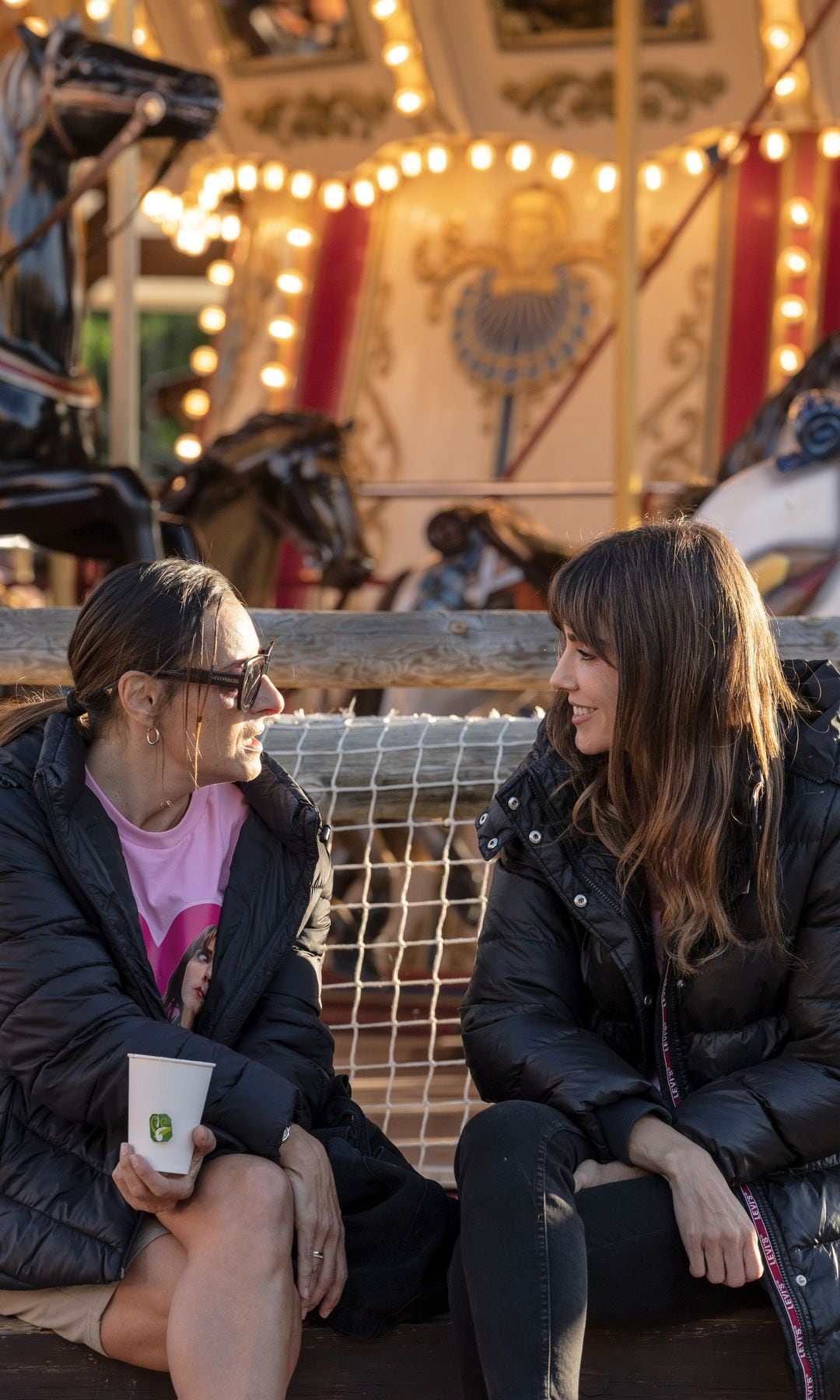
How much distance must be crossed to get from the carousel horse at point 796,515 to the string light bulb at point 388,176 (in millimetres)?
3118

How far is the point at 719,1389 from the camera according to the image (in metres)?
1.93

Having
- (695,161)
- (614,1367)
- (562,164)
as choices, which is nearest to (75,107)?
(562,164)

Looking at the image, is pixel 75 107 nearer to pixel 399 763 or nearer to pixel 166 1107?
pixel 399 763

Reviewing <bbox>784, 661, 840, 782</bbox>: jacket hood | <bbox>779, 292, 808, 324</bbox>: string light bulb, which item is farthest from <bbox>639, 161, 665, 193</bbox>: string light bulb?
<bbox>784, 661, 840, 782</bbox>: jacket hood

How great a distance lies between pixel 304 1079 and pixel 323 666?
1553mm

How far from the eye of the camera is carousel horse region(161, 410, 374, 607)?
6.05m

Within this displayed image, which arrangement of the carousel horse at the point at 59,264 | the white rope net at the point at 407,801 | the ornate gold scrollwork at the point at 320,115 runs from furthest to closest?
1. the ornate gold scrollwork at the point at 320,115
2. the carousel horse at the point at 59,264
3. the white rope net at the point at 407,801

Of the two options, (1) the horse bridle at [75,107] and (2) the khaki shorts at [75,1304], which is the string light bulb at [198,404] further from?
(2) the khaki shorts at [75,1304]

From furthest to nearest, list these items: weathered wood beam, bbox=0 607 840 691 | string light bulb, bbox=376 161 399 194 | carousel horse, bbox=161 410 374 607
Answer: string light bulb, bbox=376 161 399 194
carousel horse, bbox=161 410 374 607
weathered wood beam, bbox=0 607 840 691

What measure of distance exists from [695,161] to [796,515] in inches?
111

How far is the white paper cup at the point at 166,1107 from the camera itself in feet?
5.66

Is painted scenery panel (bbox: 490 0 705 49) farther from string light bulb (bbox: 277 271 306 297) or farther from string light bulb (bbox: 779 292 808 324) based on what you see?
string light bulb (bbox: 277 271 306 297)

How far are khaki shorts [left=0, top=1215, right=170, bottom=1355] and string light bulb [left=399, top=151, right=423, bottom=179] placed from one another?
634 cm

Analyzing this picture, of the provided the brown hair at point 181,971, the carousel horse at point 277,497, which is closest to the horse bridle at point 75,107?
the carousel horse at point 277,497
